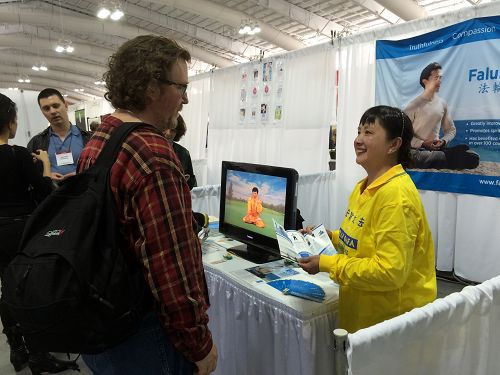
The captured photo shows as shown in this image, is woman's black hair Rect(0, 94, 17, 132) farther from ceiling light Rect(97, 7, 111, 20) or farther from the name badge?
ceiling light Rect(97, 7, 111, 20)

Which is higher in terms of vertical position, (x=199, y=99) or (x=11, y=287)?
(x=199, y=99)

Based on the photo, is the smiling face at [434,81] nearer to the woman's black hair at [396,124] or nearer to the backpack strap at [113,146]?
the woman's black hair at [396,124]

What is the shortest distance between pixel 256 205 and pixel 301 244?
514 mm

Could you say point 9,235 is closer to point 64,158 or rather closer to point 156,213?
point 64,158

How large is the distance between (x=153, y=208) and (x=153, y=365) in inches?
15.8

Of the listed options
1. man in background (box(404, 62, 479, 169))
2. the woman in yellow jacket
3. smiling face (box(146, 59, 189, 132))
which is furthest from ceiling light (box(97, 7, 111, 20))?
smiling face (box(146, 59, 189, 132))

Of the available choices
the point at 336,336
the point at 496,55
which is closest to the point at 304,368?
the point at 336,336

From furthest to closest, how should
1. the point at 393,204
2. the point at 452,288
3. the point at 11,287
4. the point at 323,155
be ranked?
the point at 323,155
the point at 452,288
the point at 393,204
the point at 11,287

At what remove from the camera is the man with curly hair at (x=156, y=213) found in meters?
0.82

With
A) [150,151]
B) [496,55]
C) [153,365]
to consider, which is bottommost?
[153,365]

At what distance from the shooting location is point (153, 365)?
92 centimetres

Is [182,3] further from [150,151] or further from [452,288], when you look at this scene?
[150,151]

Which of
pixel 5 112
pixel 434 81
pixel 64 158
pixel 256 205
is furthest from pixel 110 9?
pixel 256 205

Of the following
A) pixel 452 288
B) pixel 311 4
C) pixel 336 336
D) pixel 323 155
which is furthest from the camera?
pixel 311 4
